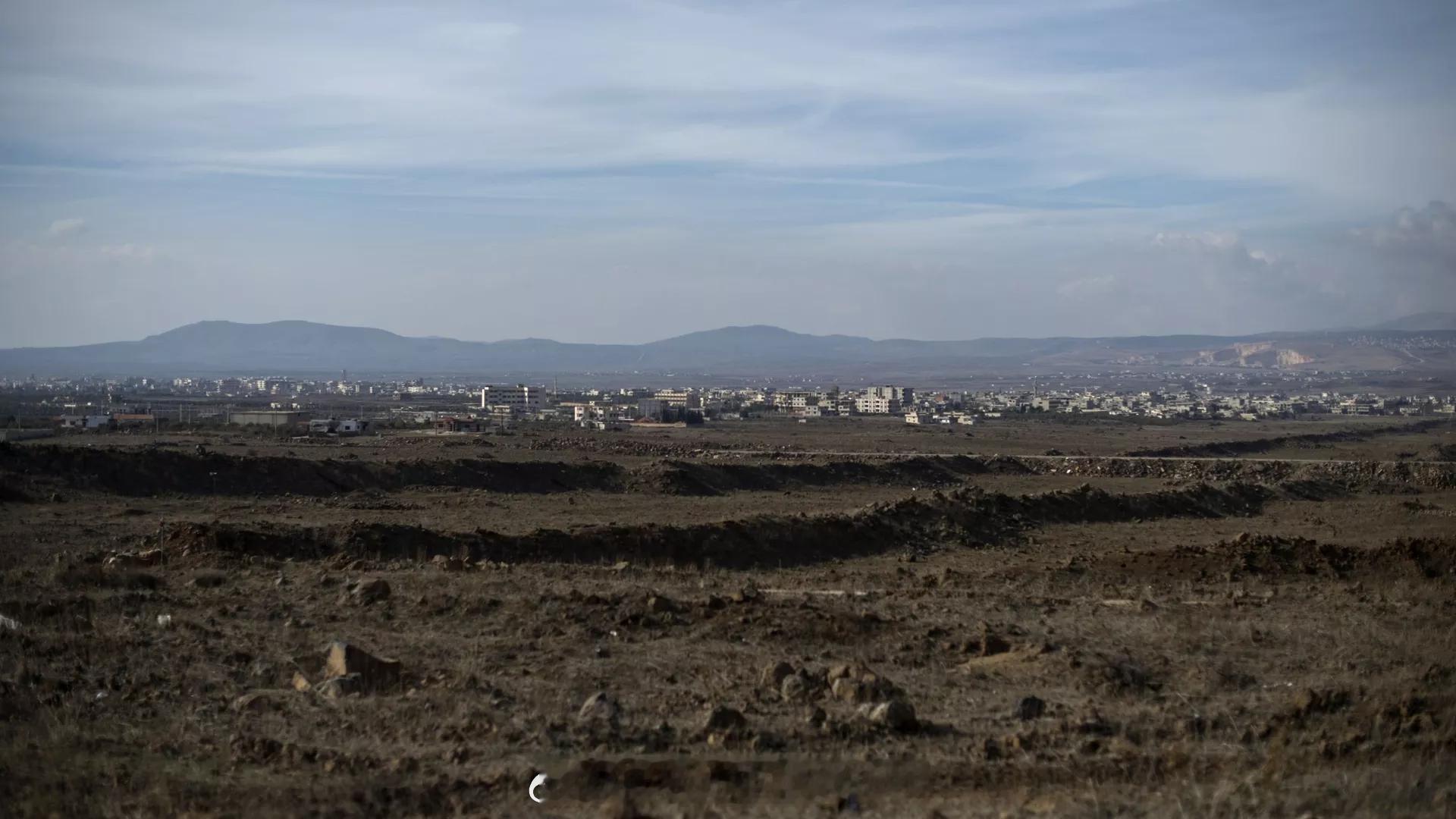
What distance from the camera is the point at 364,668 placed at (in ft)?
36.6

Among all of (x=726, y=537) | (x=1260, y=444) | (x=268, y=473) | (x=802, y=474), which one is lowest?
(x=1260, y=444)

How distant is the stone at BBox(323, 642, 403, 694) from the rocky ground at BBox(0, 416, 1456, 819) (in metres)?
0.04

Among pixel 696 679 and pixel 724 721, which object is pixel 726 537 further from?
pixel 724 721

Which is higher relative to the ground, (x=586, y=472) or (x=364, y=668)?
(x=364, y=668)

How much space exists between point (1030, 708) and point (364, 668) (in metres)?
6.24

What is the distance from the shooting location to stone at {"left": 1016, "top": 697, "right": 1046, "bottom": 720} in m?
10.3

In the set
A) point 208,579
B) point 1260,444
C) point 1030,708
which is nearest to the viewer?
point 1030,708

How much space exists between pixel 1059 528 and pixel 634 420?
3194 inches

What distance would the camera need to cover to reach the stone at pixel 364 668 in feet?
35.8

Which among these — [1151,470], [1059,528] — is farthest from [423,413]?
[1059,528]

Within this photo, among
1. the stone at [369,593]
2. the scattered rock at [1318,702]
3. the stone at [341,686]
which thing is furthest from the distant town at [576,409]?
the scattered rock at [1318,702]

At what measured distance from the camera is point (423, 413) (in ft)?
390

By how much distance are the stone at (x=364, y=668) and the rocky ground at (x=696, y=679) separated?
4 centimetres

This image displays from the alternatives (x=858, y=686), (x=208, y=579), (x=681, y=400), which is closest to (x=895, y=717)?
(x=858, y=686)
